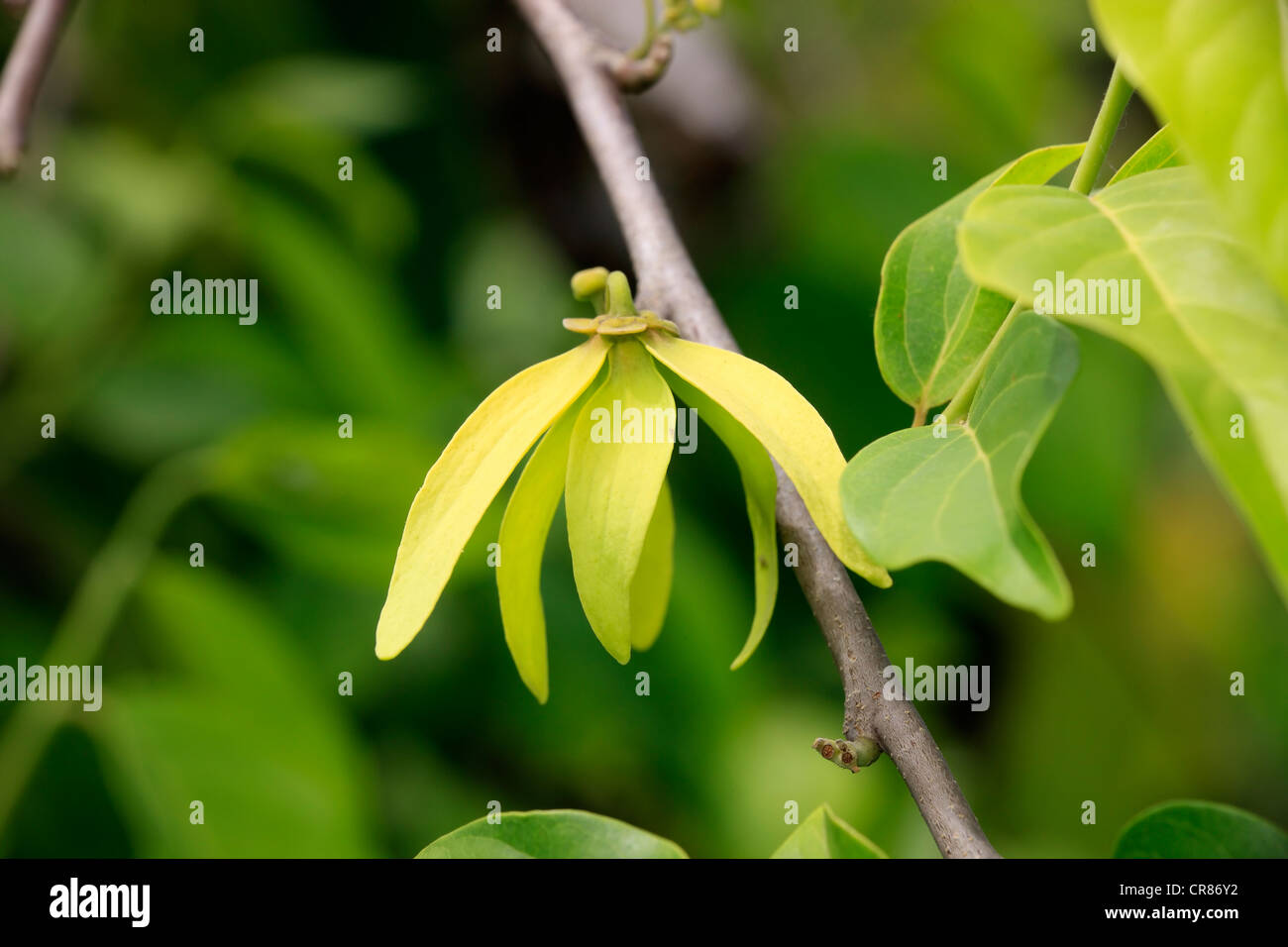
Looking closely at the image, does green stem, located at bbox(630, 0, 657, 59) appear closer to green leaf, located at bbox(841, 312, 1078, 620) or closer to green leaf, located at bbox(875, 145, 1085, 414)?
green leaf, located at bbox(875, 145, 1085, 414)

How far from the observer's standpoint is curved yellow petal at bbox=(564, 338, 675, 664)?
0.46 meters

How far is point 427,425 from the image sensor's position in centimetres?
140

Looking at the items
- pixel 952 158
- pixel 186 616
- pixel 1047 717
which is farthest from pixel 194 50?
pixel 1047 717

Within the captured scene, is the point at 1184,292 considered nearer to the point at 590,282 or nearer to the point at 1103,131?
the point at 1103,131

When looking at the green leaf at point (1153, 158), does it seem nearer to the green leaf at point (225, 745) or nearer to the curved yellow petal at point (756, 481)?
the curved yellow petal at point (756, 481)

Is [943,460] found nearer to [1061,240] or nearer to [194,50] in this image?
[1061,240]

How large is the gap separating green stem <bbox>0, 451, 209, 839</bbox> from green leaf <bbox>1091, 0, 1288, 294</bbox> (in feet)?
3.29

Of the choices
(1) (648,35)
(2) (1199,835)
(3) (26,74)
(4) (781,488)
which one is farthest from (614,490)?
(3) (26,74)

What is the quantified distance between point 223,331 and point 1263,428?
129 cm

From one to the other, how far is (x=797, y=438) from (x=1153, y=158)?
0.21m

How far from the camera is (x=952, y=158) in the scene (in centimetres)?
172

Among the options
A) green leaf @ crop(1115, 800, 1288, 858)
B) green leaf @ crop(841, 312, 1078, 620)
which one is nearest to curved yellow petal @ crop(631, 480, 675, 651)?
green leaf @ crop(841, 312, 1078, 620)

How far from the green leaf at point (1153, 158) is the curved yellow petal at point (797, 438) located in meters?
0.18

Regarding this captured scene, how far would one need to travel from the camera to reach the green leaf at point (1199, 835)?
0.52 m
